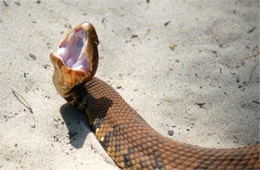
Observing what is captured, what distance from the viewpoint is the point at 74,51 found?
4160 mm

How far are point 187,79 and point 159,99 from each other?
1.53 feet

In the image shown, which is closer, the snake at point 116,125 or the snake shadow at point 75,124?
the snake at point 116,125

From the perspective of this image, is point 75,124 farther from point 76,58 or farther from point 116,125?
point 76,58

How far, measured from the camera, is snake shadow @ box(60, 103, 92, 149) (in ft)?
13.4

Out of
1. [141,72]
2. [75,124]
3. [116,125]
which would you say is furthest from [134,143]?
[141,72]

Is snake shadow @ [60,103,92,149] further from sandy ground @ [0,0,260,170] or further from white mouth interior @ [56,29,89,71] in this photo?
white mouth interior @ [56,29,89,71]

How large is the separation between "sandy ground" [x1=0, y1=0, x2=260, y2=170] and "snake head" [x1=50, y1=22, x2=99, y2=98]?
16.1 inches

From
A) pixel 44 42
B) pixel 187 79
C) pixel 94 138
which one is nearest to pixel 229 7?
pixel 187 79

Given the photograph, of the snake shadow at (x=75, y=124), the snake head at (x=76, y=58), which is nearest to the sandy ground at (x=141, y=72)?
the snake shadow at (x=75, y=124)

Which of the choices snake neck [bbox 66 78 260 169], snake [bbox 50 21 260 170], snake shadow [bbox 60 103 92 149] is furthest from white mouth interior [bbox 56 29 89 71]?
snake shadow [bbox 60 103 92 149]

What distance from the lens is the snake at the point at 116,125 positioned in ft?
11.7

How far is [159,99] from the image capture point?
15.5 feet

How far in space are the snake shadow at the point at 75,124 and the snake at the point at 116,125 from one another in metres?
0.05

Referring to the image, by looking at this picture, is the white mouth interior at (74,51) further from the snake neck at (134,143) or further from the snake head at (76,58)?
the snake neck at (134,143)
